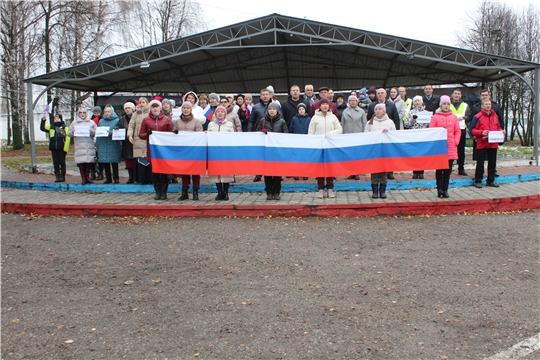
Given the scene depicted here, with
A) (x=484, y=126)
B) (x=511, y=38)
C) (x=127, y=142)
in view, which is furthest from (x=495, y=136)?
(x=511, y=38)

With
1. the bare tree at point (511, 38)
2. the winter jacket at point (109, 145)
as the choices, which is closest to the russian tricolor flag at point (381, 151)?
the winter jacket at point (109, 145)

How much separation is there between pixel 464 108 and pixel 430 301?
314 inches

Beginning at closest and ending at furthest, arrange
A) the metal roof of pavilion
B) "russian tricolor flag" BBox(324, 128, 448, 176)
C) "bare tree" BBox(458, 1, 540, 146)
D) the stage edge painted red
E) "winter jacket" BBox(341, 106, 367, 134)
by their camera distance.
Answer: the stage edge painted red, "russian tricolor flag" BBox(324, 128, 448, 176), "winter jacket" BBox(341, 106, 367, 134), the metal roof of pavilion, "bare tree" BBox(458, 1, 540, 146)

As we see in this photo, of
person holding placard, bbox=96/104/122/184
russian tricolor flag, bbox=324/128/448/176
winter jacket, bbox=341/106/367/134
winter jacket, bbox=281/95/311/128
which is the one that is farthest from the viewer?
person holding placard, bbox=96/104/122/184

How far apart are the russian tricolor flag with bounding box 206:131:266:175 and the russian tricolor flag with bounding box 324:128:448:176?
4.71ft

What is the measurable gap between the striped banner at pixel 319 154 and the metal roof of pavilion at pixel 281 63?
26.1 feet

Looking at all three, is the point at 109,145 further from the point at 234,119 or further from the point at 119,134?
the point at 234,119

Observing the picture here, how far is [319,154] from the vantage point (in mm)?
9164

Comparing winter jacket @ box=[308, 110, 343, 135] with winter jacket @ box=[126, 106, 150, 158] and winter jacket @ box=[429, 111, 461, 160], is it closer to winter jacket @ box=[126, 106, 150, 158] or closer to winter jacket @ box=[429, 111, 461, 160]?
winter jacket @ box=[429, 111, 461, 160]

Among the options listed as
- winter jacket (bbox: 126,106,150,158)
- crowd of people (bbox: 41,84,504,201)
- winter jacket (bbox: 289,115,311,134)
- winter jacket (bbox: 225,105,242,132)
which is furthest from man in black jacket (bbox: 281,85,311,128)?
winter jacket (bbox: 126,106,150,158)

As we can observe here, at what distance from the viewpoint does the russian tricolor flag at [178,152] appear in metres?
9.34

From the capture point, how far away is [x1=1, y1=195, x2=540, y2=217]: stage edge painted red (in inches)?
321

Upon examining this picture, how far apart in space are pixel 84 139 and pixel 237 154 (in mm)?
4482

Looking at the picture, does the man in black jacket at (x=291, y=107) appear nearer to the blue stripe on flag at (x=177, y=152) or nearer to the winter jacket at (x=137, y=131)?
the blue stripe on flag at (x=177, y=152)
